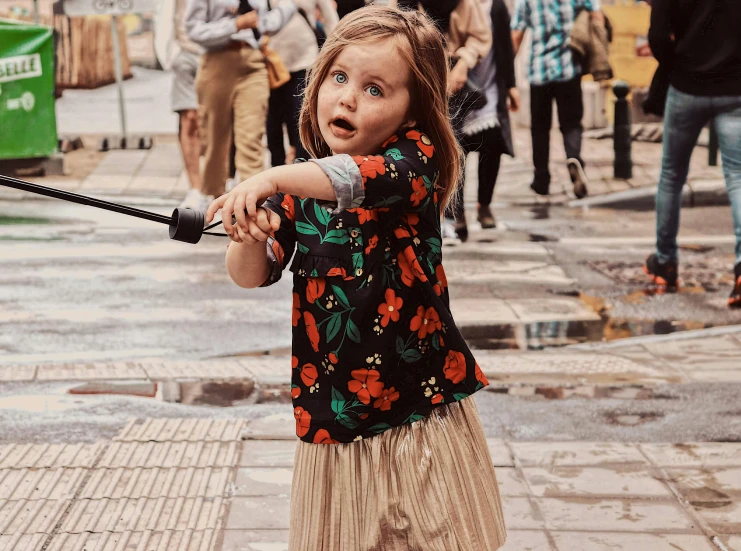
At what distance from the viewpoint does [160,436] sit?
4.23 m

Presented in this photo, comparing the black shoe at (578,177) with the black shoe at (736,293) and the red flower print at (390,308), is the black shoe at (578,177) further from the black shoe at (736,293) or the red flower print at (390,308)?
the red flower print at (390,308)

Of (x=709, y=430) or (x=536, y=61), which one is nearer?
(x=709, y=430)

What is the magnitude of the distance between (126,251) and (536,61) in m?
4.53

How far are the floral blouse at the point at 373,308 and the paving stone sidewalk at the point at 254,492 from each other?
0.92m

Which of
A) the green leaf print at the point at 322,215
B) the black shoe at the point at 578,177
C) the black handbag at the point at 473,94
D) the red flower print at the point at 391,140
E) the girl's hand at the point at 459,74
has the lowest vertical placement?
the black shoe at the point at 578,177

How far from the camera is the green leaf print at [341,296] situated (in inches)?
96.6

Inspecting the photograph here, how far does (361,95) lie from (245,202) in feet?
1.43

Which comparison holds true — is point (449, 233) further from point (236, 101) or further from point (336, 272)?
point (336, 272)

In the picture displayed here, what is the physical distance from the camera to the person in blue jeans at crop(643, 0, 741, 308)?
21.0 feet

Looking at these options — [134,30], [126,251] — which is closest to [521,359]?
[126,251]

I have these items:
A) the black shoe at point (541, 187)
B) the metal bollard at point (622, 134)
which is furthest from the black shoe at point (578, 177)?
the metal bollard at point (622, 134)

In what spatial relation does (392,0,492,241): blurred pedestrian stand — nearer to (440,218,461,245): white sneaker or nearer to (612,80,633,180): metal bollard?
(440,218,461,245): white sneaker

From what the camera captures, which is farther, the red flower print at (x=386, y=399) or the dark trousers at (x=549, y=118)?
the dark trousers at (x=549, y=118)

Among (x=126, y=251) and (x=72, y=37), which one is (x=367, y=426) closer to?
(x=126, y=251)
